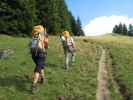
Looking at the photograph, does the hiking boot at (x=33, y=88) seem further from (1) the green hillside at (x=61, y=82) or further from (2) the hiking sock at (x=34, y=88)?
(1) the green hillside at (x=61, y=82)

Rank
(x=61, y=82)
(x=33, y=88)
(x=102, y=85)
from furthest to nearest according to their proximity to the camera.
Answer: (x=102, y=85), (x=61, y=82), (x=33, y=88)

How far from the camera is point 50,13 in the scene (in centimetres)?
8250

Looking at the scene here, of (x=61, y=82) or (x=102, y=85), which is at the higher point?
(x=61, y=82)

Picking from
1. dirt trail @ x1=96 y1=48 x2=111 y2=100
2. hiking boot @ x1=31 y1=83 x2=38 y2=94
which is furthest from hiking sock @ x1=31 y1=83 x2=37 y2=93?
dirt trail @ x1=96 y1=48 x2=111 y2=100

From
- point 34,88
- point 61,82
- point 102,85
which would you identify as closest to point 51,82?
point 61,82

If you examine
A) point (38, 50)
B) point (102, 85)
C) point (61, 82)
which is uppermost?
point (38, 50)

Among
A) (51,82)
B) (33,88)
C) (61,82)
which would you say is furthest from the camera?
(61,82)

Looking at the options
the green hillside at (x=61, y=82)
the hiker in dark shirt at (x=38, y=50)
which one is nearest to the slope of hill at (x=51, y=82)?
the green hillside at (x=61, y=82)

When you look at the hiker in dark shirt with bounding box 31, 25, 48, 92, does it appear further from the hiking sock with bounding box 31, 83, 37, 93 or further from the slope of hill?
the slope of hill

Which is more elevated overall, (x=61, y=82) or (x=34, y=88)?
(x=34, y=88)

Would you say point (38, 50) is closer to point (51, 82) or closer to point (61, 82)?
point (51, 82)

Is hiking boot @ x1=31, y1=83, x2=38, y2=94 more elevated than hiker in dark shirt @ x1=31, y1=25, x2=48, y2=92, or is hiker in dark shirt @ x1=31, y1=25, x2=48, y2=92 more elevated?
→ hiker in dark shirt @ x1=31, y1=25, x2=48, y2=92

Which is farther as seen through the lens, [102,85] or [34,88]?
[102,85]

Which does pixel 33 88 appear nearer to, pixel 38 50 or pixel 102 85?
pixel 38 50
